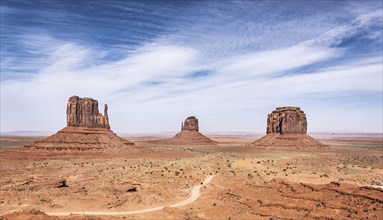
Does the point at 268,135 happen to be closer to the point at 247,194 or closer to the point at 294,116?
the point at 294,116

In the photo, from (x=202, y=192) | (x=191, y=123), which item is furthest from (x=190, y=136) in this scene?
(x=202, y=192)

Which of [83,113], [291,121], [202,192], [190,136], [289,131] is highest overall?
[83,113]

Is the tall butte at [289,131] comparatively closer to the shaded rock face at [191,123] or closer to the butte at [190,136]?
the butte at [190,136]

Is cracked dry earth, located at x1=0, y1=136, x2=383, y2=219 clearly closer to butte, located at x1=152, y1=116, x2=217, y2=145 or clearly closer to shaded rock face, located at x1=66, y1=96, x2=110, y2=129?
shaded rock face, located at x1=66, y1=96, x2=110, y2=129

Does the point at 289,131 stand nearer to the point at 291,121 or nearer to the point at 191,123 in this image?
the point at 291,121

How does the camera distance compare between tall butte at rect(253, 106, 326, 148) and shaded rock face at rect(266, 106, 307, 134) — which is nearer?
tall butte at rect(253, 106, 326, 148)

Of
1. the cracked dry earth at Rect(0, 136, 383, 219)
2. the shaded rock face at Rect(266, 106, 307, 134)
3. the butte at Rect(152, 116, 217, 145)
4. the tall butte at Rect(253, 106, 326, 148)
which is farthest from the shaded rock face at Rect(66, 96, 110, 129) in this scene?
the butte at Rect(152, 116, 217, 145)

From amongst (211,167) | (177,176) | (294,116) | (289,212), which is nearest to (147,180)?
(177,176)
